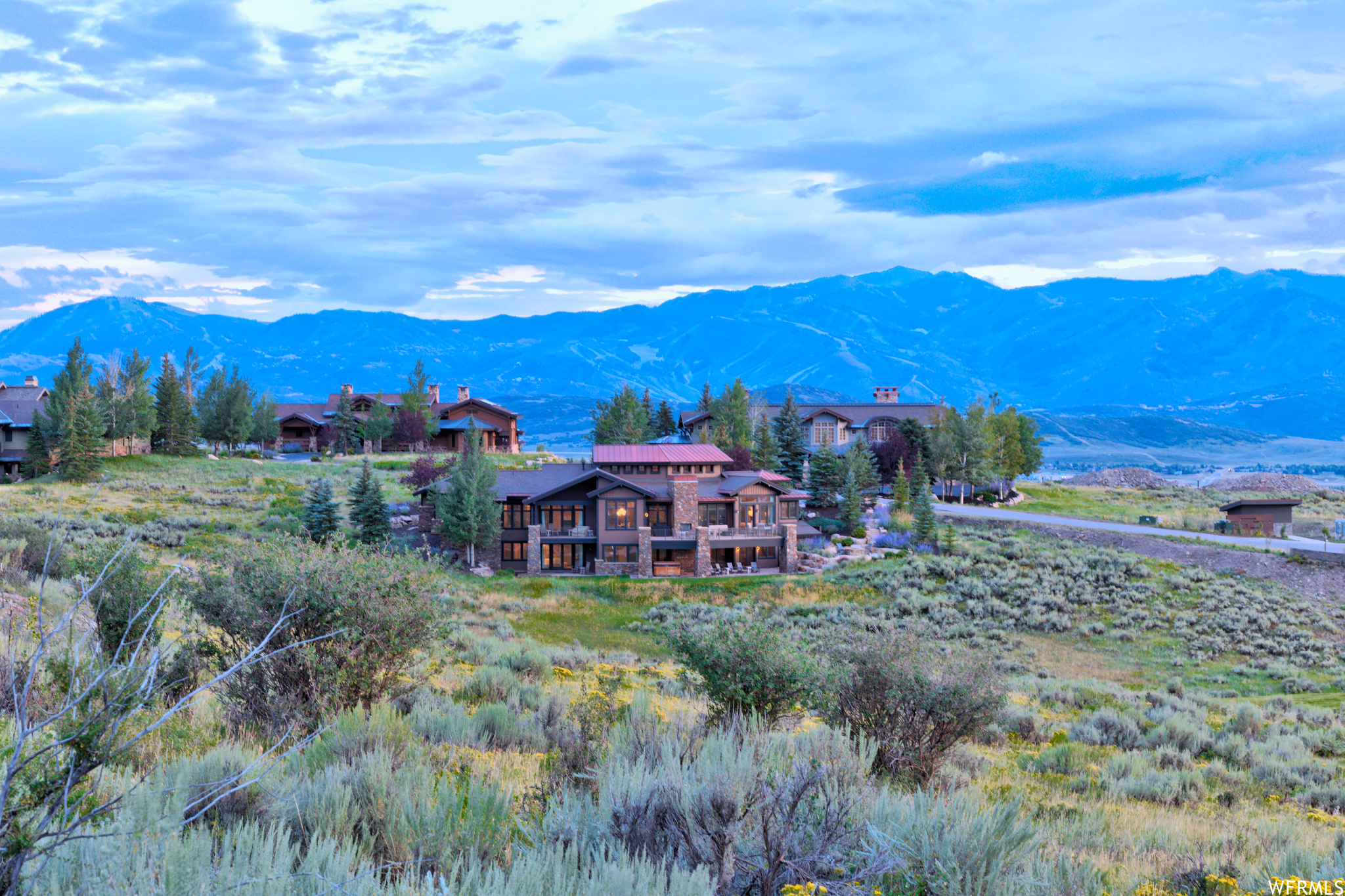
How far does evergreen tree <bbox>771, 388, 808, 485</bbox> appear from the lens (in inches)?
2464

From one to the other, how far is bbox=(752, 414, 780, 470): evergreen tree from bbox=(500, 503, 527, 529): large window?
21447mm

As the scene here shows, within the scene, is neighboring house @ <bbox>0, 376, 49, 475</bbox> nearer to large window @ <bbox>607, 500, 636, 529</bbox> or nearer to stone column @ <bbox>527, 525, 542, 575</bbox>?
stone column @ <bbox>527, 525, 542, 575</bbox>

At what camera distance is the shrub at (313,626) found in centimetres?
952

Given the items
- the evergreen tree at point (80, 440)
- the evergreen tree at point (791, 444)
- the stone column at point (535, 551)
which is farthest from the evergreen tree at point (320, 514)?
the evergreen tree at point (791, 444)

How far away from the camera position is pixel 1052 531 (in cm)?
4919

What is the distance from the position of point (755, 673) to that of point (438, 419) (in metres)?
73.3

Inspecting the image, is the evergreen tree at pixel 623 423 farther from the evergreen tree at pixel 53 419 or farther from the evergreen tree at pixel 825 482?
the evergreen tree at pixel 53 419

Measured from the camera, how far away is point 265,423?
7600cm

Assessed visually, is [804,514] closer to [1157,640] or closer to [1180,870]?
[1157,640]

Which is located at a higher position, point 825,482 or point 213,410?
point 213,410

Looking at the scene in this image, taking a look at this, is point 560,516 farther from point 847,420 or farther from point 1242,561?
point 847,420

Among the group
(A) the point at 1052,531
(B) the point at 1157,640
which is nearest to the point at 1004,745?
(B) the point at 1157,640

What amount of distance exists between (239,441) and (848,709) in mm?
70635

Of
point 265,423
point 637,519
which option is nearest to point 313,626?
point 637,519
